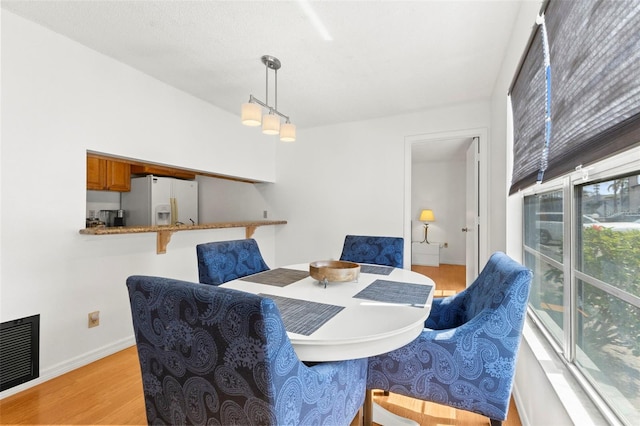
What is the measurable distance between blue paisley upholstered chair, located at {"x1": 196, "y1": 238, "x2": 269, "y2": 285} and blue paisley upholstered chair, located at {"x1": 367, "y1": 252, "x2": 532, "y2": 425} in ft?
3.72

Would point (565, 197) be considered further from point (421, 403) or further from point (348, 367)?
point (421, 403)

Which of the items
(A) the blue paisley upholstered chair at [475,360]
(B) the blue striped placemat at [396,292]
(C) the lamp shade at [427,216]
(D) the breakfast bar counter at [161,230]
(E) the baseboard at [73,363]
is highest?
(C) the lamp shade at [427,216]

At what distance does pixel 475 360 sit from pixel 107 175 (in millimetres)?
4430

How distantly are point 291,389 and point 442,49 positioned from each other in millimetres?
2333

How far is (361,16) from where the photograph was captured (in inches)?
70.7

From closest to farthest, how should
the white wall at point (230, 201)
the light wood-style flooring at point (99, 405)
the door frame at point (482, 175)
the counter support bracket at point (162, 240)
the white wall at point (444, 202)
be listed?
the light wood-style flooring at point (99, 405)
the counter support bracket at point (162, 240)
the door frame at point (482, 175)
the white wall at point (230, 201)
the white wall at point (444, 202)

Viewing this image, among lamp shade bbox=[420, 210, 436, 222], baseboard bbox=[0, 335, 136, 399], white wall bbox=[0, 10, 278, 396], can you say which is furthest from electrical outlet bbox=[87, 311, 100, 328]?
lamp shade bbox=[420, 210, 436, 222]

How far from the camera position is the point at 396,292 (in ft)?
4.77

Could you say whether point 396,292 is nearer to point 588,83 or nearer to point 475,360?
point 475,360

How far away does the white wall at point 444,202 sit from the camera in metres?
6.20

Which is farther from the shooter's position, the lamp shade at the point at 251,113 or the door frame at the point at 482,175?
the door frame at the point at 482,175

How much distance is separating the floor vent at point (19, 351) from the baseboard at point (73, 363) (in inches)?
1.2

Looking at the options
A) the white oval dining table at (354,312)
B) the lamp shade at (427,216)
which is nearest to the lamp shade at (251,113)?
the white oval dining table at (354,312)

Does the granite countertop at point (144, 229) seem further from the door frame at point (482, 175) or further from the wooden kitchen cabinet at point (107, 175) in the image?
the door frame at point (482, 175)
